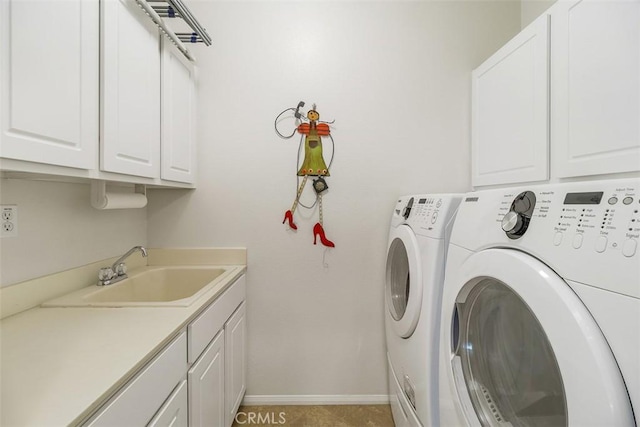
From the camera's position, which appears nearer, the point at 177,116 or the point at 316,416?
Result: the point at 177,116

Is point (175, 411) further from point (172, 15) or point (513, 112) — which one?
point (513, 112)

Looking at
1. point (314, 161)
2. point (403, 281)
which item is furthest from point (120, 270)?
point (403, 281)

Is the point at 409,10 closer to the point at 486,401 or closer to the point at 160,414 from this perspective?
the point at 486,401

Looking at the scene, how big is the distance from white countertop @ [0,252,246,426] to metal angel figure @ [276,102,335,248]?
33.2 inches

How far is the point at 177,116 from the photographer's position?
1.57m

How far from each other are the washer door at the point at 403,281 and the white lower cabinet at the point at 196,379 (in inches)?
34.4

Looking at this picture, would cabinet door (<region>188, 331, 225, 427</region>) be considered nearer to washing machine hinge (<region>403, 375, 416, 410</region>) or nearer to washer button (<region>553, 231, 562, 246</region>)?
washing machine hinge (<region>403, 375, 416, 410</region>)

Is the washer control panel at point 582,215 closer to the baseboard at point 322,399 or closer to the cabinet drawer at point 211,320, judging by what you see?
the cabinet drawer at point 211,320

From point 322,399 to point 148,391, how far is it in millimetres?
1374

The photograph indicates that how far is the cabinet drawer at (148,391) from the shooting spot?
645 millimetres

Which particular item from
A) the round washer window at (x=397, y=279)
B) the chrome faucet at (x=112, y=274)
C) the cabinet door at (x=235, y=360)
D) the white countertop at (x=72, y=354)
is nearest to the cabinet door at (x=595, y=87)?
the round washer window at (x=397, y=279)

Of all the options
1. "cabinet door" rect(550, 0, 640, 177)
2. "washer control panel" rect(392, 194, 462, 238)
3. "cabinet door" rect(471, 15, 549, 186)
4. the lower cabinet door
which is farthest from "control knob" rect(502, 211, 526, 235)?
the lower cabinet door

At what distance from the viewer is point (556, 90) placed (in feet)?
4.04

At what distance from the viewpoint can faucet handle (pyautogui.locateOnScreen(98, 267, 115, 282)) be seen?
137cm
